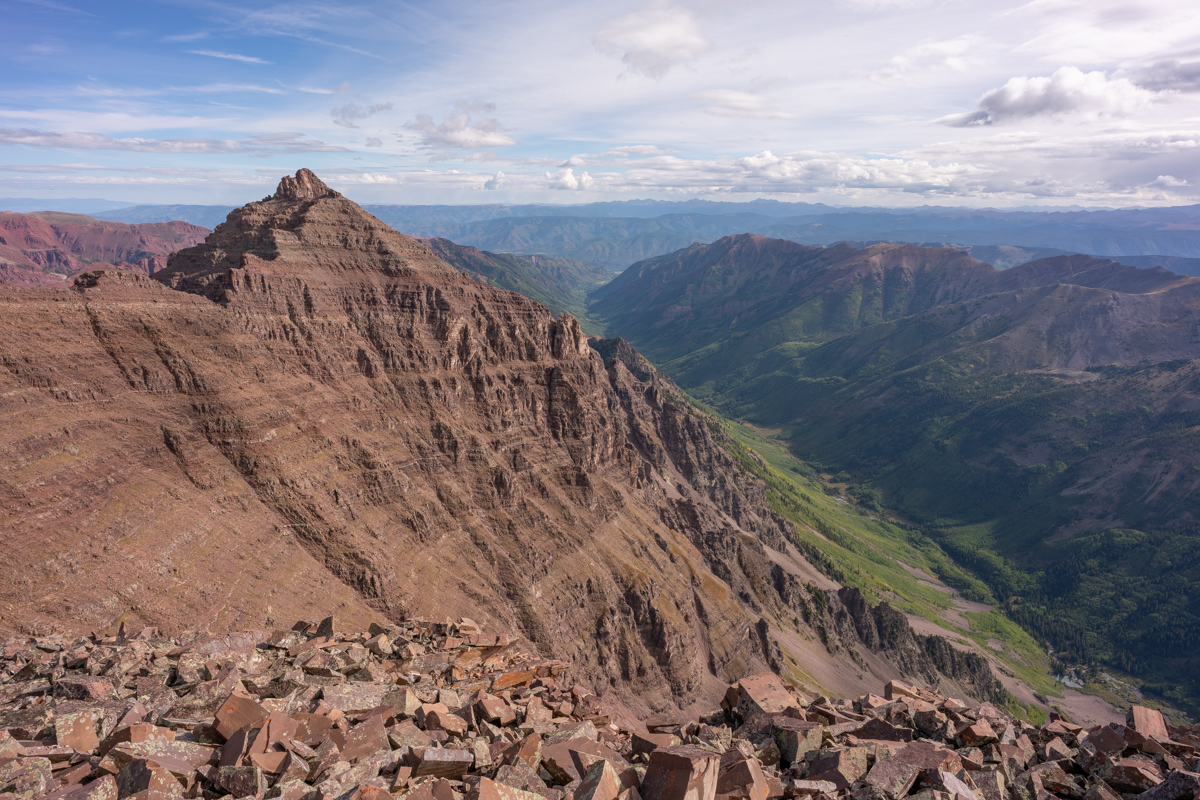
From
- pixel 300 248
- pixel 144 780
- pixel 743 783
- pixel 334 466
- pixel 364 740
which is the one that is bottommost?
pixel 334 466

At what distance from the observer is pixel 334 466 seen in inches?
2913

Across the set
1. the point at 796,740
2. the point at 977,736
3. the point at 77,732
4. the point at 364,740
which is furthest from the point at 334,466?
the point at 977,736

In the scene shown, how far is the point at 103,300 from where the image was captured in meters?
62.8

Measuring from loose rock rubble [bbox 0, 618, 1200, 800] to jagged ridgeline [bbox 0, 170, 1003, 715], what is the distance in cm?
1858

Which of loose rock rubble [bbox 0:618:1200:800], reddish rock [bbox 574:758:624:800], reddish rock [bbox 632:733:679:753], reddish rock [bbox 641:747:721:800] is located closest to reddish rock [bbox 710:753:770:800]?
A: loose rock rubble [bbox 0:618:1200:800]

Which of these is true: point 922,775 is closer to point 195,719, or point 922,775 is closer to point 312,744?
point 312,744

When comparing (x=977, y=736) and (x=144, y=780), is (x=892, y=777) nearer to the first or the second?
(x=977, y=736)

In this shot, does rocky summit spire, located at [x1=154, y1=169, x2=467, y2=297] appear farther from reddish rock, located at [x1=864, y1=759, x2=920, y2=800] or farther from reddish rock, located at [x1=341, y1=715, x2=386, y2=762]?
reddish rock, located at [x1=864, y1=759, x2=920, y2=800]

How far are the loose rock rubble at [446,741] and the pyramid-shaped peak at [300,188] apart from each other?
3204 inches

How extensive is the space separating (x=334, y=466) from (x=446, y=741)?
56.5 m

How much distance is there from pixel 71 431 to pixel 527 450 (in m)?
58.5

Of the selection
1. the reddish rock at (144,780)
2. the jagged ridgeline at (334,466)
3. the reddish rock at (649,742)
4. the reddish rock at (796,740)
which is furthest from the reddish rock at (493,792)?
the jagged ridgeline at (334,466)

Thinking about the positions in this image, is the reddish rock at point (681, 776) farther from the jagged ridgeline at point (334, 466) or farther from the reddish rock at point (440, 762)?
the jagged ridgeline at point (334, 466)

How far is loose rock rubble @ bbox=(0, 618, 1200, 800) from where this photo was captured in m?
19.5
